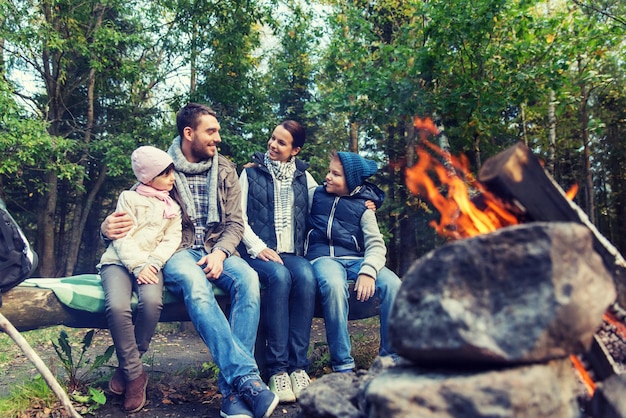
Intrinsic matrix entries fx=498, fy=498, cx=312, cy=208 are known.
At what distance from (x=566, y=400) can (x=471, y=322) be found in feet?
1.42

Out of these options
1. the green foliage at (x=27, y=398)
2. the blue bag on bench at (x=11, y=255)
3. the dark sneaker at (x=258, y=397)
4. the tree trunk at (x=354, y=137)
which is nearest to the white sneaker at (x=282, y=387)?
the dark sneaker at (x=258, y=397)

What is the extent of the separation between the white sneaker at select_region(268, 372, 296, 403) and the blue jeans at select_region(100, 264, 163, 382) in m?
0.89

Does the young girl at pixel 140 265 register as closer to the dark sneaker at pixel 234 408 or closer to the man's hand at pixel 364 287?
the dark sneaker at pixel 234 408

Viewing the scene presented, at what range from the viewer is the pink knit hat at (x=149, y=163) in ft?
11.8

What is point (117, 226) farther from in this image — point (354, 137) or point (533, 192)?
point (354, 137)

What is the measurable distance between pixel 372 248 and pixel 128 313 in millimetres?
1862

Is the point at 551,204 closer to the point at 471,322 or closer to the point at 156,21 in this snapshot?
the point at 471,322

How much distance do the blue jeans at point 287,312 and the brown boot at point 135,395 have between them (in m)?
0.85

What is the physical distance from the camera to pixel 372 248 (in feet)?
13.0

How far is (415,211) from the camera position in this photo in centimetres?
1090

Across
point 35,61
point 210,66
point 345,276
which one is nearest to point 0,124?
point 35,61

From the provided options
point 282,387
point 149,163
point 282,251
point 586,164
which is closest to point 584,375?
point 282,387

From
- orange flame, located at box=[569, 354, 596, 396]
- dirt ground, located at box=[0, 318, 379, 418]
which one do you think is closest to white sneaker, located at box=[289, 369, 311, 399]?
dirt ground, located at box=[0, 318, 379, 418]

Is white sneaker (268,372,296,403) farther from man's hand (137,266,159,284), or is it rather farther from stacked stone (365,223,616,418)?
stacked stone (365,223,616,418)
